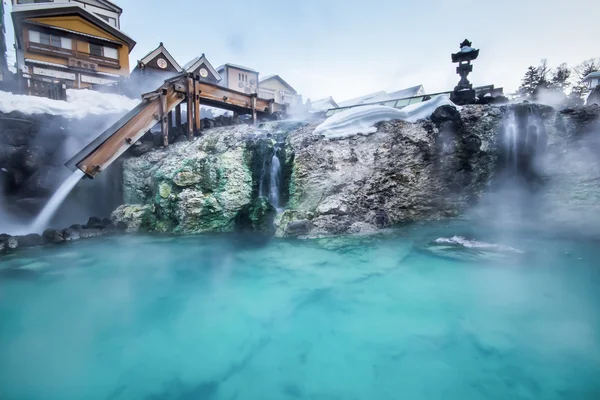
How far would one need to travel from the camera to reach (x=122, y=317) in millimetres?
3732

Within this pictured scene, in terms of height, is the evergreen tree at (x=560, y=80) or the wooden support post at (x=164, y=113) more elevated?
the evergreen tree at (x=560, y=80)

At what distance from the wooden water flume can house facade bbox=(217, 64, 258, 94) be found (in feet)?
47.1

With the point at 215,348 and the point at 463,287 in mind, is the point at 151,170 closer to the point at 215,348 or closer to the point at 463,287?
the point at 215,348

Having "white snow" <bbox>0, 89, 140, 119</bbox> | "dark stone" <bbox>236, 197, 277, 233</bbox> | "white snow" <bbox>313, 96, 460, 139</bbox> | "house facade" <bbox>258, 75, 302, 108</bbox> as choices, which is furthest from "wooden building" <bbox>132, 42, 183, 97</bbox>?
"white snow" <bbox>313, 96, 460, 139</bbox>

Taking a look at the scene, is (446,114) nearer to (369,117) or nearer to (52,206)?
(369,117)

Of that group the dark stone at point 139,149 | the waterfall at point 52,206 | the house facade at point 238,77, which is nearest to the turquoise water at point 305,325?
the waterfall at point 52,206

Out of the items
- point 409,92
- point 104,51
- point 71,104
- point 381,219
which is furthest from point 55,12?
point 409,92

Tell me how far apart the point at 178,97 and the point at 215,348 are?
8.24 metres

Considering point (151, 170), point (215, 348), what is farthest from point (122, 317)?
point (151, 170)

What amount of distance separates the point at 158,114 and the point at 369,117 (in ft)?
20.1

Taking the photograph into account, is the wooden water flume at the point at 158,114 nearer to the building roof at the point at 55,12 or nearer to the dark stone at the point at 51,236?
the dark stone at the point at 51,236

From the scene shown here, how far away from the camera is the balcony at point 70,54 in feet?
49.3

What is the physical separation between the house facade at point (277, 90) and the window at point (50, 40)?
13996mm

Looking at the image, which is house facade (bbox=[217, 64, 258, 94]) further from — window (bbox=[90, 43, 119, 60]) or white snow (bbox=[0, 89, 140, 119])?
white snow (bbox=[0, 89, 140, 119])
